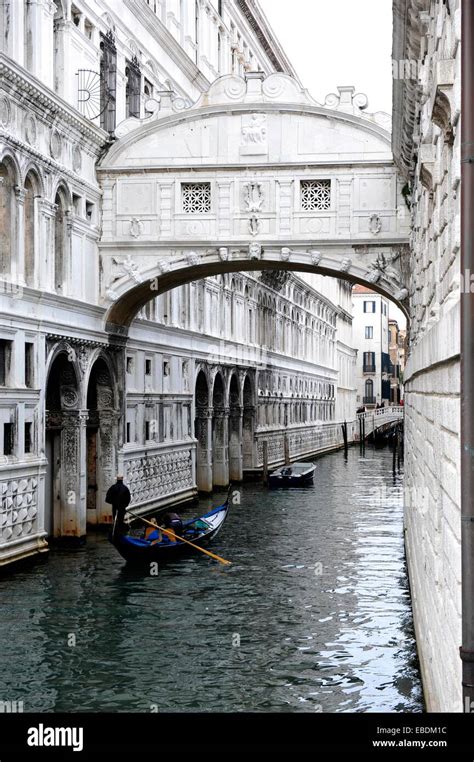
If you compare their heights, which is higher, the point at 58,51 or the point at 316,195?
the point at 58,51

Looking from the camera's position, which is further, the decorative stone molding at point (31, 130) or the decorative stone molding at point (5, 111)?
the decorative stone molding at point (31, 130)

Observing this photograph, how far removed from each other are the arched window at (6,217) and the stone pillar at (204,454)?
42.0 feet

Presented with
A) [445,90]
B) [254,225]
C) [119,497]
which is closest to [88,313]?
[254,225]

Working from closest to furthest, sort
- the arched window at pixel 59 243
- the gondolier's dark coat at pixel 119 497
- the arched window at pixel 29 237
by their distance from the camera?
1. the arched window at pixel 29 237
2. the gondolier's dark coat at pixel 119 497
3. the arched window at pixel 59 243

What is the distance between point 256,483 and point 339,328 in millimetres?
30164

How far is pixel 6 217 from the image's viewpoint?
15523mm

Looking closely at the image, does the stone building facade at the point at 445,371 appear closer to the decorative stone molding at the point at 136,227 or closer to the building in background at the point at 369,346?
the decorative stone molding at the point at 136,227

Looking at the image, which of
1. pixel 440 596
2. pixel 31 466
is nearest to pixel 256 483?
pixel 31 466

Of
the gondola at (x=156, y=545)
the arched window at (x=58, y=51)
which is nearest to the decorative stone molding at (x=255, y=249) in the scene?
the arched window at (x=58, y=51)

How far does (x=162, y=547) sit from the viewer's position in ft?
53.3

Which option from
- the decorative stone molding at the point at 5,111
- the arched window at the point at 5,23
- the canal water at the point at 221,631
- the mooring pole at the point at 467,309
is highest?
the arched window at the point at 5,23

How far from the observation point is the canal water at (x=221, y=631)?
990cm

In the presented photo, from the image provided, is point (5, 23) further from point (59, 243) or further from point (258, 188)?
point (258, 188)

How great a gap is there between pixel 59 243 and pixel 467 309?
13999 mm
